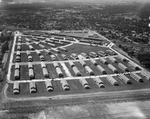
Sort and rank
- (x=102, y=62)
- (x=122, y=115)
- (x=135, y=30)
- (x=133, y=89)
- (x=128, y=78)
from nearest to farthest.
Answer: (x=122, y=115), (x=133, y=89), (x=128, y=78), (x=102, y=62), (x=135, y=30)

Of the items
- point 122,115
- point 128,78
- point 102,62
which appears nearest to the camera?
point 122,115

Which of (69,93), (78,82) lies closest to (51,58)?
(78,82)

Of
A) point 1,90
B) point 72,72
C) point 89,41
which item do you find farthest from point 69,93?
point 89,41

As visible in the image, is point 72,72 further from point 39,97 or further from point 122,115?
point 122,115

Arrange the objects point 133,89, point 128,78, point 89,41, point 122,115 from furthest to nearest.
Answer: point 89,41, point 128,78, point 133,89, point 122,115

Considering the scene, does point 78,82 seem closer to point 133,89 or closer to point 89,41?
point 133,89

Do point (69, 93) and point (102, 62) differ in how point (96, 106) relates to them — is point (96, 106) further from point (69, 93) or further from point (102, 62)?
point (102, 62)

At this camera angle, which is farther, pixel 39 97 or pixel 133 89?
pixel 133 89

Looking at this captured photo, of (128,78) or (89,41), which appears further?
(89,41)

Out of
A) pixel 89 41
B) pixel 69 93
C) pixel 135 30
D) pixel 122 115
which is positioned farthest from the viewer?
pixel 135 30
